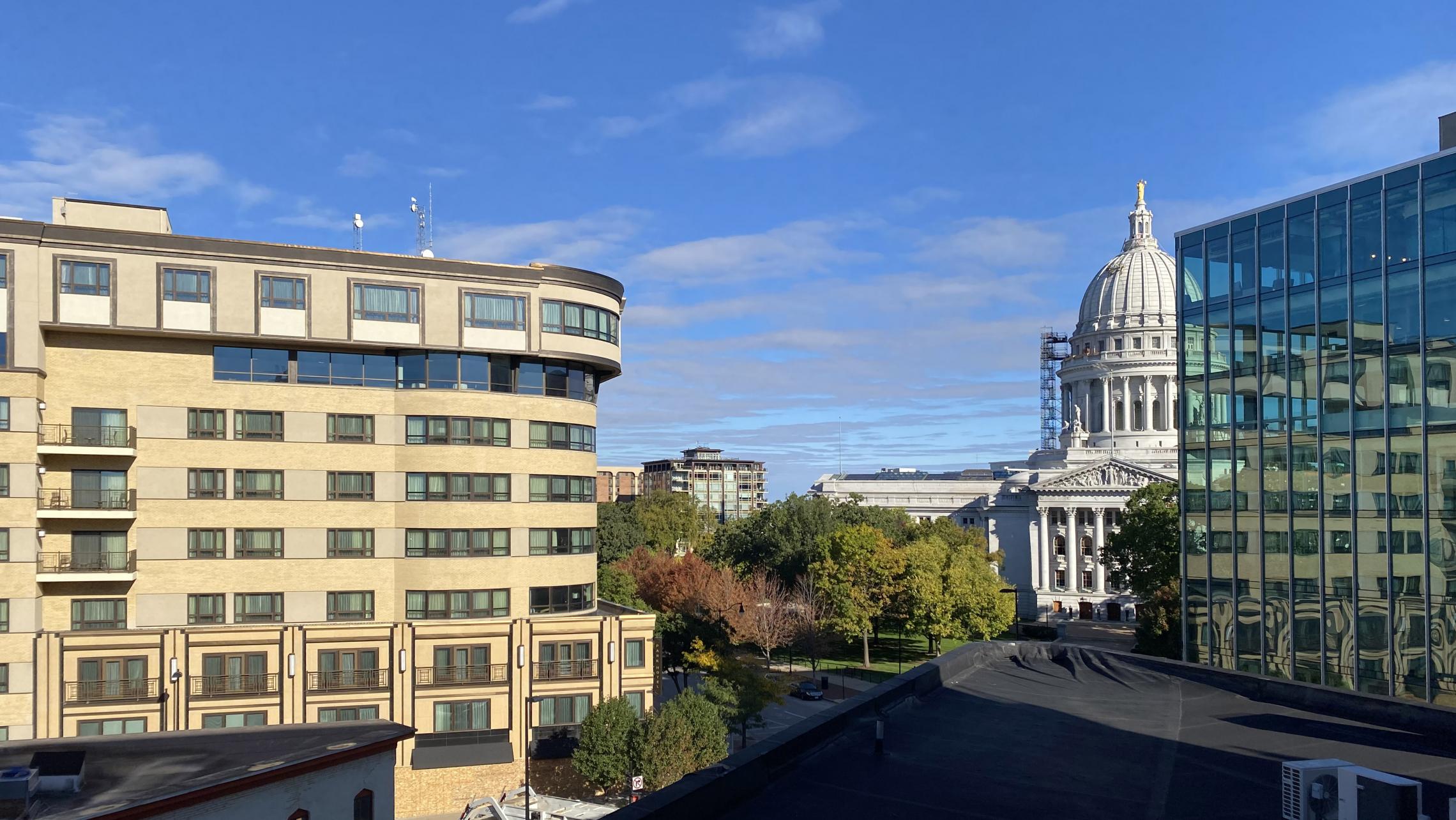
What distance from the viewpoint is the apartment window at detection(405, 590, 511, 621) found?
45.1m

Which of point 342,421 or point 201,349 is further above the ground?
point 201,349

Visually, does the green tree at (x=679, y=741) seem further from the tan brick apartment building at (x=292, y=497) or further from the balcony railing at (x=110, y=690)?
the balcony railing at (x=110, y=690)

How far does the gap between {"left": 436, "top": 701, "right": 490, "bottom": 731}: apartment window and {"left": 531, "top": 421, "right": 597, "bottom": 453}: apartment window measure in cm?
1161

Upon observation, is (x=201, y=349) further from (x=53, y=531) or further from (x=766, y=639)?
(x=766, y=639)

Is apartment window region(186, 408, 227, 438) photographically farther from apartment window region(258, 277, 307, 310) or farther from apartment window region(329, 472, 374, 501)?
apartment window region(258, 277, 307, 310)

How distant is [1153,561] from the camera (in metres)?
79.8

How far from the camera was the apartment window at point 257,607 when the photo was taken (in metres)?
43.2

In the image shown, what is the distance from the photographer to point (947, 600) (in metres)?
76.6

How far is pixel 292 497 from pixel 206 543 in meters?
3.81

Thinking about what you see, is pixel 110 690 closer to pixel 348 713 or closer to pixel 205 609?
pixel 205 609

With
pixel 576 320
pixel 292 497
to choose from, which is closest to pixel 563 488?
pixel 576 320

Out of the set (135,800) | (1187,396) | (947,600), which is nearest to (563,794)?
(135,800)

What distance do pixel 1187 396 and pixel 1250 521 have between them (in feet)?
13.8

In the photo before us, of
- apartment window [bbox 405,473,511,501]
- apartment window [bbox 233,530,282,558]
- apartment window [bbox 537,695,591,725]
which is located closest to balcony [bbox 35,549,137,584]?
apartment window [bbox 233,530,282,558]
